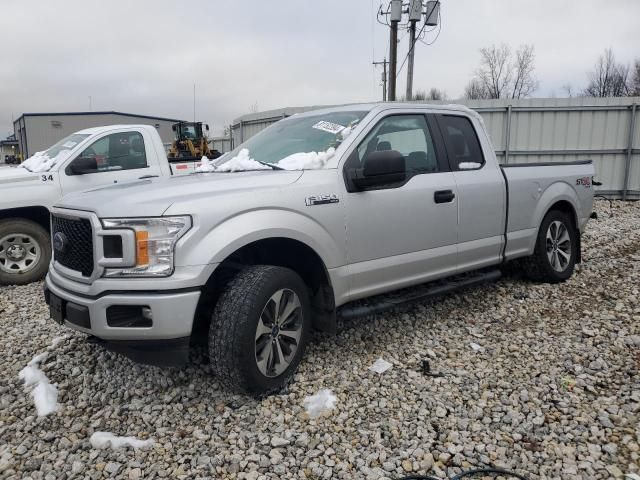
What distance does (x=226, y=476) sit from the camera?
253 cm

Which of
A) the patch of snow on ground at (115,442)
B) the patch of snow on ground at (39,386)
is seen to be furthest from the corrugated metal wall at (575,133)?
the patch of snow on ground at (115,442)

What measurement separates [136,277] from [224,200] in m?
0.65

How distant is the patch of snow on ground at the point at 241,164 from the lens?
147 inches

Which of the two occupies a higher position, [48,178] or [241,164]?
[241,164]

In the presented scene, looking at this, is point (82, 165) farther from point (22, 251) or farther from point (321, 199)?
point (321, 199)

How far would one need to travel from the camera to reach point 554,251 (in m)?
5.47

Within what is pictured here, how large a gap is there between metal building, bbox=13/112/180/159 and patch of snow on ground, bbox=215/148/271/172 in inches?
1584

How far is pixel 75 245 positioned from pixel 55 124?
47751 millimetres

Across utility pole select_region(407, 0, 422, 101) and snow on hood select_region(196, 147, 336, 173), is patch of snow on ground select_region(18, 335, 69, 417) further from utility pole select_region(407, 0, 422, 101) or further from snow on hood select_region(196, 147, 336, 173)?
utility pole select_region(407, 0, 422, 101)

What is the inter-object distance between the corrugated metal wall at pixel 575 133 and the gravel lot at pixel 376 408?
391 inches

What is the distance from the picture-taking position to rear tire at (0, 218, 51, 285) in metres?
A: 5.82

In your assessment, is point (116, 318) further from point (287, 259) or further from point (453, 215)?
point (453, 215)

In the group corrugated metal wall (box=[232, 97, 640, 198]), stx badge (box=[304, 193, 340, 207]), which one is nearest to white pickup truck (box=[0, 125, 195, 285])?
stx badge (box=[304, 193, 340, 207])

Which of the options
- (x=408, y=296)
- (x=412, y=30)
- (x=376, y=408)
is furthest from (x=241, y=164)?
(x=412, y=30)
